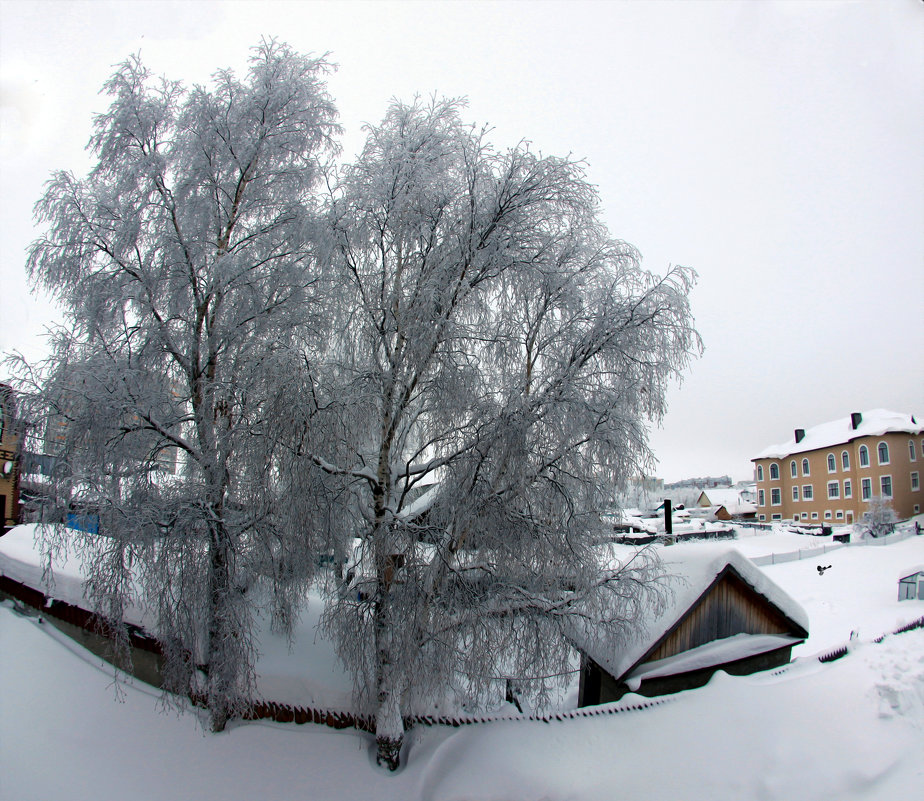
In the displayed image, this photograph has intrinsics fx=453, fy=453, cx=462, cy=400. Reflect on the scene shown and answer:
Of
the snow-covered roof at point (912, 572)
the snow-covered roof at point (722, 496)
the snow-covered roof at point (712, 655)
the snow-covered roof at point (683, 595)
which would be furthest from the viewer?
the snow-covered roof at point (722, 496)

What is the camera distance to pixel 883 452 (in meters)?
18.3

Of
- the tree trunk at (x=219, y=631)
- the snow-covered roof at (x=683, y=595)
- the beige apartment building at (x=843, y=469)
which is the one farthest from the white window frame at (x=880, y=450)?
the tree trunk at (x=219, y=631)

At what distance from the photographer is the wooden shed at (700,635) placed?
23.3ft

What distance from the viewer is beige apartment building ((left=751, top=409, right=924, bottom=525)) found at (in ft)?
55.2

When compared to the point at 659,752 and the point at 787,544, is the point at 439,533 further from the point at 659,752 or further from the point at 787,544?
the point at 787,544

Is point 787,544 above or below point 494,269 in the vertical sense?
below

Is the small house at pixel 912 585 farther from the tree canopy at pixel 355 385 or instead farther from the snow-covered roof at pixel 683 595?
the tree canopy at pixel 355 385

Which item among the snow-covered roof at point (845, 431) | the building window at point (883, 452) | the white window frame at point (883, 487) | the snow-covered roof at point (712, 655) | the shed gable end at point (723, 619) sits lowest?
the snow-covered roof at point (712, 655)

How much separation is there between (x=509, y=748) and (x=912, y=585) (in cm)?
1815

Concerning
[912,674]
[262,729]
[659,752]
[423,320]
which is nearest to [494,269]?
[423,320]

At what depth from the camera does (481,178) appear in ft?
20.5

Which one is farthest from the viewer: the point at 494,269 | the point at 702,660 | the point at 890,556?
the point at 890,556

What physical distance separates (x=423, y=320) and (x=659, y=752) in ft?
20.4

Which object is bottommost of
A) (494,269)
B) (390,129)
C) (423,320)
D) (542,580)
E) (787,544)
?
(787,544)
